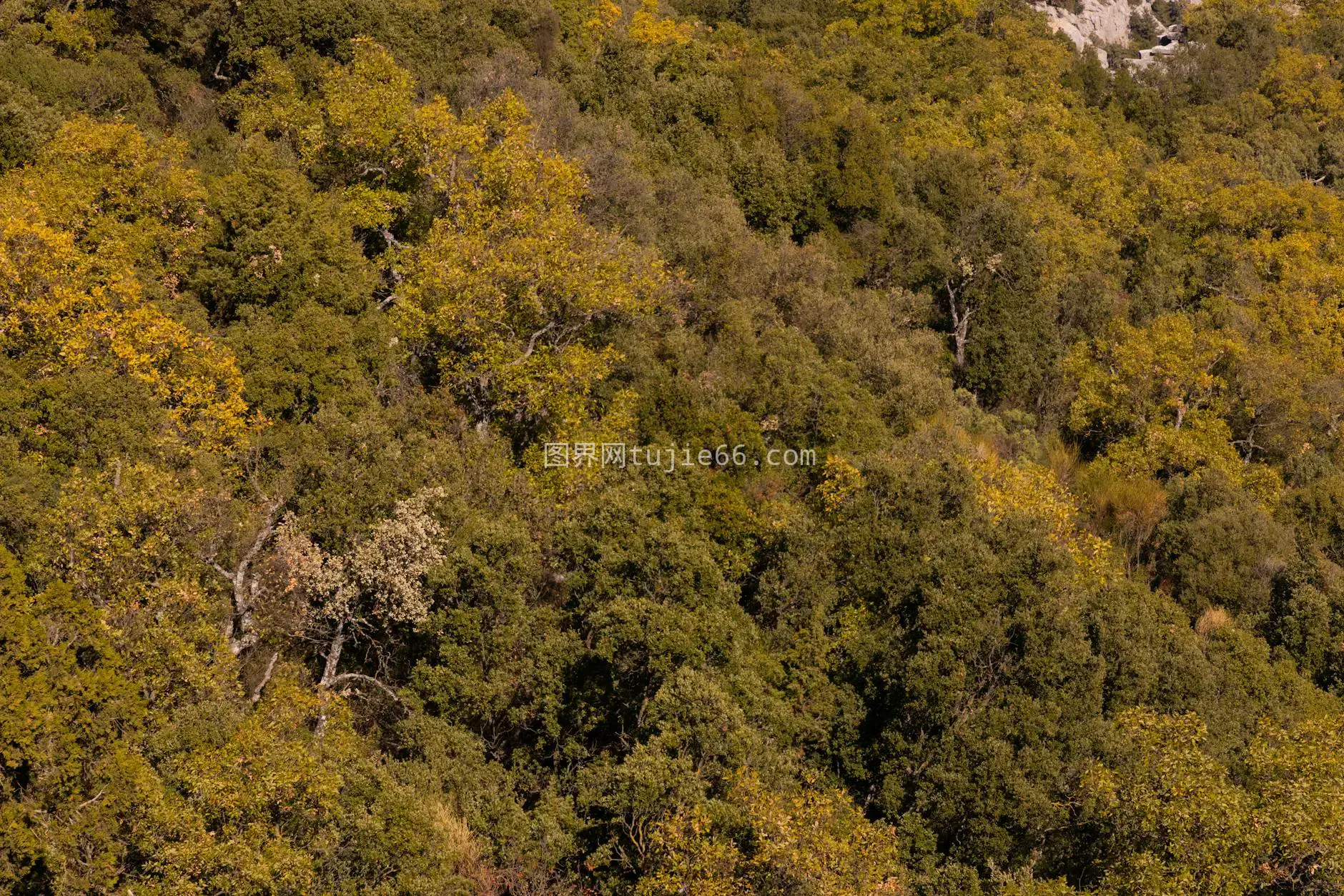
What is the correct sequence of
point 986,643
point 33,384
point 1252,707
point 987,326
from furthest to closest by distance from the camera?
point 987,326 < point 1252,707 < point 986,643 < point 33,384

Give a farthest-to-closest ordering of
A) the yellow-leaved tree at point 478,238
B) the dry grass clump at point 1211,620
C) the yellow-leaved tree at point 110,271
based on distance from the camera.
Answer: the dry grass clump at point 1211,620
the yellow-leaved tree at point 478,238
the yellow-leaved tree at point 110,271

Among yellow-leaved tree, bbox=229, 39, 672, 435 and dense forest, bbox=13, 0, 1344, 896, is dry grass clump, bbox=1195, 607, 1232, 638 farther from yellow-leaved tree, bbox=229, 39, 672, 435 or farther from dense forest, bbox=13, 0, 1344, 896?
yellow-leaved tree, bbox=229, 39, 672, 435

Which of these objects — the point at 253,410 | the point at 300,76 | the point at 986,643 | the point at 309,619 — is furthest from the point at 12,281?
the point at 986,643

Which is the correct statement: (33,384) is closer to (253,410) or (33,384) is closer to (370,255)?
(253,410)

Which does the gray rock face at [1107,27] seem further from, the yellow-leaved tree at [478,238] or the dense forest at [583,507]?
the yellow-leaved tree at [478,238]

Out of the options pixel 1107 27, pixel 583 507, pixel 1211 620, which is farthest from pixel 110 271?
pixel 1107 27

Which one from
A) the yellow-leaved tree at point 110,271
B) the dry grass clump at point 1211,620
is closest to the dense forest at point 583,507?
the yellow-leaved tree at point 110,271

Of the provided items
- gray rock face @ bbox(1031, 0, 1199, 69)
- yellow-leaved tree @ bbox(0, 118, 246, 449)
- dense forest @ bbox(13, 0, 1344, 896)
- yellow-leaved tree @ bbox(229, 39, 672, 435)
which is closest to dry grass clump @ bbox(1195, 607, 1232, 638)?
dense forest @ bbox(13, 0, 1344, 896)

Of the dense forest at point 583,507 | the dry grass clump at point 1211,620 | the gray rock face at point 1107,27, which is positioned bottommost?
the dry grass clump at point 1211,620
